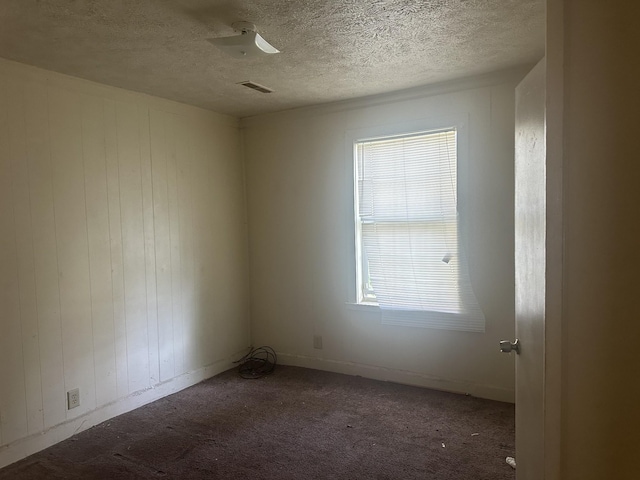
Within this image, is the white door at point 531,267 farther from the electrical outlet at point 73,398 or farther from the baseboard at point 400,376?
the electrical outlet at point 73,398

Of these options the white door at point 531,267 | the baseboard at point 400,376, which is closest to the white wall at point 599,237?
the white door at point 531,267

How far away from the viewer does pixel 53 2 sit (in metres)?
1.89

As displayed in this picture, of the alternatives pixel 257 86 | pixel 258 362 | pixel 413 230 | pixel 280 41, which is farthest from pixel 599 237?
pixel 258 362

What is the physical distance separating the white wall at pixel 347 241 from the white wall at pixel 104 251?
401 millimetres

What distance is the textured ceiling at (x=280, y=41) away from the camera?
2.02 meters

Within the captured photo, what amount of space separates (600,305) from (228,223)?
11.4ft

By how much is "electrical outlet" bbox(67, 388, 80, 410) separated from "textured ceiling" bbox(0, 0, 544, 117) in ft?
6.91

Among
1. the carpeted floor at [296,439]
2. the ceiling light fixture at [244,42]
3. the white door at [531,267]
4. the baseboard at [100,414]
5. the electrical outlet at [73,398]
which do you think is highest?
the ceiling light fixture at [244,42]

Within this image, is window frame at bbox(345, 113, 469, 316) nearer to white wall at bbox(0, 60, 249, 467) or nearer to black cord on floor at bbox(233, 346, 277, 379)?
black cord on floor at bbox(233, 346, 277, 379)

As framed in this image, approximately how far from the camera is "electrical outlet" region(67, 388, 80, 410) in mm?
2859

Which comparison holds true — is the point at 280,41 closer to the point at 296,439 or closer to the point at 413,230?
the point at 413,230

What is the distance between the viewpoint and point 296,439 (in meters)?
2.75

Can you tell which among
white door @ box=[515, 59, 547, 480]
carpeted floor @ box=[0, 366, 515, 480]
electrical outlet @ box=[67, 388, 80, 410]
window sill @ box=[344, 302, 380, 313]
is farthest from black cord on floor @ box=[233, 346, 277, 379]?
white door @ box=[515, 59, 547, 480]

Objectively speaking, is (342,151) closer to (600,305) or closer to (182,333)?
(182,333)
